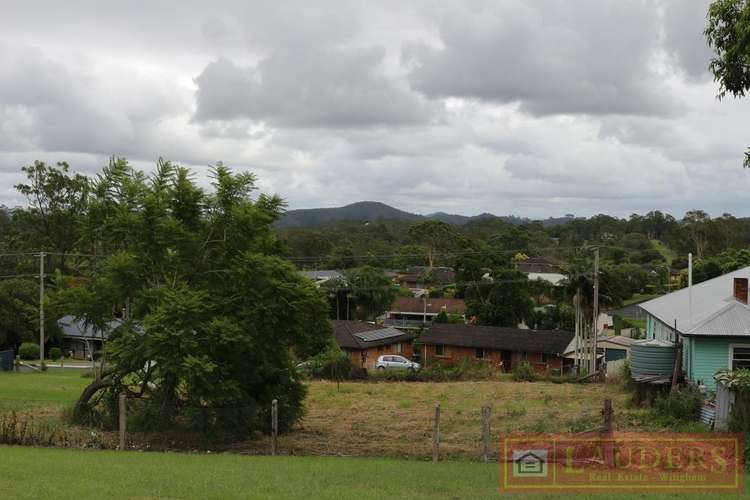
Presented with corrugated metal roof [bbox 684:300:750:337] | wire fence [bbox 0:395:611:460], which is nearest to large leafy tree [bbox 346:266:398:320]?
corrugated metal roof [bbox 684:300:750:337]

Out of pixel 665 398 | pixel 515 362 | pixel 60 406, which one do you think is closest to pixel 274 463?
pixel 60 406

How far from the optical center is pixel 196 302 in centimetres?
1941

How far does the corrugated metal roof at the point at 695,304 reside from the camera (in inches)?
1098

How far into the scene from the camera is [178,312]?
63.0 ft

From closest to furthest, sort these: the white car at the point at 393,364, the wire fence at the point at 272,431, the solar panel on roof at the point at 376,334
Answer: the wire fence at the point at 272,431 → the white car at the point at 393,364 → the solar panel on roof at the point at 376,334

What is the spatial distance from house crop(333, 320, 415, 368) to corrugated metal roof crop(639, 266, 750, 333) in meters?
23.9

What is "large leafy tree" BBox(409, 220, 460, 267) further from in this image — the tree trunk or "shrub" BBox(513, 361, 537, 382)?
the tree trunk

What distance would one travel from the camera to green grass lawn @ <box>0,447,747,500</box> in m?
12.2

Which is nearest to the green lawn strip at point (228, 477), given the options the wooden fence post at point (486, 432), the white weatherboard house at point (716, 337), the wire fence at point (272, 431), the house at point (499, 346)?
the wooden fence post at point (486, 432)

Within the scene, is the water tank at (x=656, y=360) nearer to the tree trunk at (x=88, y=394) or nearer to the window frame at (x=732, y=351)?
the window frame at (x=732, y=351)

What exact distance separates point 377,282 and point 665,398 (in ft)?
175

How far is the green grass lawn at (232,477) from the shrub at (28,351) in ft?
141

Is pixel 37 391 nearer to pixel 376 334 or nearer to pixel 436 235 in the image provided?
pixel 376 334

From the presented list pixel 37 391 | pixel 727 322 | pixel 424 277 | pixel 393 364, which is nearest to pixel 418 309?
pixel 424 277
